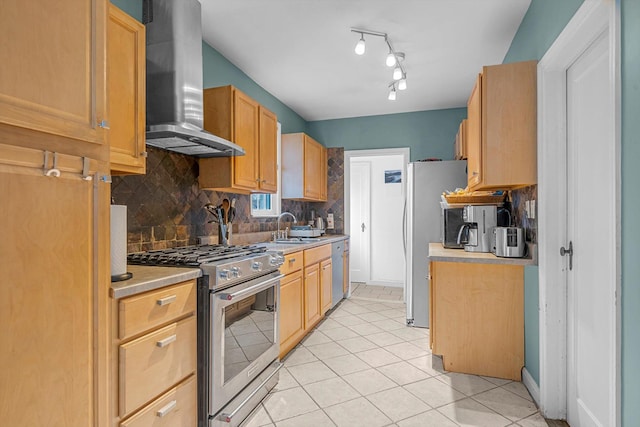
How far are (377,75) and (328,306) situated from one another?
8.55 ft

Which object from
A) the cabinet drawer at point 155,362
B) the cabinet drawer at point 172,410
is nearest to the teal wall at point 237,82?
the cabinet drawer at point 155,362

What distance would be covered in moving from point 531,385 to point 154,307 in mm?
2378

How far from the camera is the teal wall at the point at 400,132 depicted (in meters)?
4.54

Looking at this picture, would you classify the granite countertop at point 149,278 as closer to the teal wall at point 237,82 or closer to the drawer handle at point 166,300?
the drawer handle at point 166,300

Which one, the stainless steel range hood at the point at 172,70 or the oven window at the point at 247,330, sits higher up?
the stainless steel range hood at the point at 172,70

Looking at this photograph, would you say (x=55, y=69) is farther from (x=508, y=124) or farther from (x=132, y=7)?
(x=508, y=124)

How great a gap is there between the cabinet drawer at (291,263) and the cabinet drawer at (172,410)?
1137 mm

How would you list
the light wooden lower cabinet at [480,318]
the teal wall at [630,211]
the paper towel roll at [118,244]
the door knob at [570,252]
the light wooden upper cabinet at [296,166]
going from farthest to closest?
the light wooden upper cabinet at [296,166]
the light wooden lower cabinet at [480,318]
the door knob at [570,252]
the paper towel roll at [118,244]
the teal wall at [630,211]

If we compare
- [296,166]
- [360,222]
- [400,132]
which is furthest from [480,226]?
[360,222]

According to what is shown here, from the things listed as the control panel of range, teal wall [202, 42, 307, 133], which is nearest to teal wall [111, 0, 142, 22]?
teal wall [202, 42, 307, 133]

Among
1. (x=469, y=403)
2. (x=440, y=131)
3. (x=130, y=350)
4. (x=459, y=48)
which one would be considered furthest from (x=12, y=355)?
(x=440, y=131)

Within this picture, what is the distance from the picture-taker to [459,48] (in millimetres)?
2961

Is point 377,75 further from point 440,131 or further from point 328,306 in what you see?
point 328,306

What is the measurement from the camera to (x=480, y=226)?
2756mm
